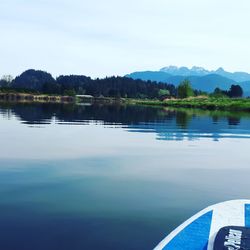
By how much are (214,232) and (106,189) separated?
6196 mm

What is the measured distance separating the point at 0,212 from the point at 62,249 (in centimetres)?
340

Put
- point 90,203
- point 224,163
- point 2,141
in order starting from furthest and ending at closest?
point 2,141
point 224,163
point 90,203

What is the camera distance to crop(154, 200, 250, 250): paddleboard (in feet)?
26.9

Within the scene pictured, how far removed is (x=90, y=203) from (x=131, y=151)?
12.0 metres

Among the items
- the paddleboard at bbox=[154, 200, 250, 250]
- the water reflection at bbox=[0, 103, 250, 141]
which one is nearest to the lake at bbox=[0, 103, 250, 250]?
the paddleboard at bbox=[154, 200, 250, 250]

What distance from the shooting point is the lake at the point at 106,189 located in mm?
10078

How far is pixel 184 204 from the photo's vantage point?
1330 cm

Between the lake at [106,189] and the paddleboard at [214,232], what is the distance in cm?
88

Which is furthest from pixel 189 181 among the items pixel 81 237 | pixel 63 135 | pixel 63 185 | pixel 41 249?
pixel 63 135

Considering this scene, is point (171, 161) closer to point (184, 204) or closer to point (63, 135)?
point (184, 204)

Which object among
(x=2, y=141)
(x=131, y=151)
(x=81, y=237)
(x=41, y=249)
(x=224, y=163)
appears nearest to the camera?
(x=41, y=249)

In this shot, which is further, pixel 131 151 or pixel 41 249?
pixel 131 151

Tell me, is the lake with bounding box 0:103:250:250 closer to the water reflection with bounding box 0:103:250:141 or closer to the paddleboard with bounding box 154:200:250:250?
the paddleboard with bounding box 154:200:250:250

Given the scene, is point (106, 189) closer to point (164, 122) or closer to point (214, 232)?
point (214, 232)
